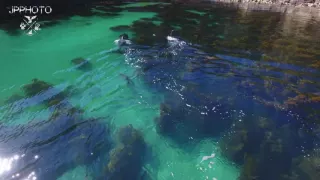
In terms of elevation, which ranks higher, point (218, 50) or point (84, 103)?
point (218, 50)

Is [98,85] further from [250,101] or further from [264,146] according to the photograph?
[264,146]

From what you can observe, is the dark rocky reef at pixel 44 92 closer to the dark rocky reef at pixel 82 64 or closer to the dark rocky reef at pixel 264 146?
the dark rocky reef at pixel 82 64

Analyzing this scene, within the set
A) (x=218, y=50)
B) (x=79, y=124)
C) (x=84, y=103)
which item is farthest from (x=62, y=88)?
(x=218, y=50)

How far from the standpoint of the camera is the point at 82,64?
12.2 meters

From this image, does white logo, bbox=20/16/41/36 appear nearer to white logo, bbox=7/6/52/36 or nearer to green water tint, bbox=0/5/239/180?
white logo, bbox=7/6/52/36

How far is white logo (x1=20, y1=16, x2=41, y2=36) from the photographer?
60.3 ft

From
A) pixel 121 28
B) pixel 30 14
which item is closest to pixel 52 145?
pixel 121 28

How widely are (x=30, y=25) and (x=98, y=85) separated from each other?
1434 cm

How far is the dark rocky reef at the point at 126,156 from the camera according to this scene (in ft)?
19.5

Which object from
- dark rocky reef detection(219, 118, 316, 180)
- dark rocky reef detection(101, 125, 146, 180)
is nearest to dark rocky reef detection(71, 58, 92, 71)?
dark rocky reef detection(101, 125, 146, 180)

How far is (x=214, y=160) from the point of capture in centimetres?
660

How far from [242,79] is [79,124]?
7673 mm

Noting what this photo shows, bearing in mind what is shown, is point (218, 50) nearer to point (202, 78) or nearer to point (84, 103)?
point (202, 78)

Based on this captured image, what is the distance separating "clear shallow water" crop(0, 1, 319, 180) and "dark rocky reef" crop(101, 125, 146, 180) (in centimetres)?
25
